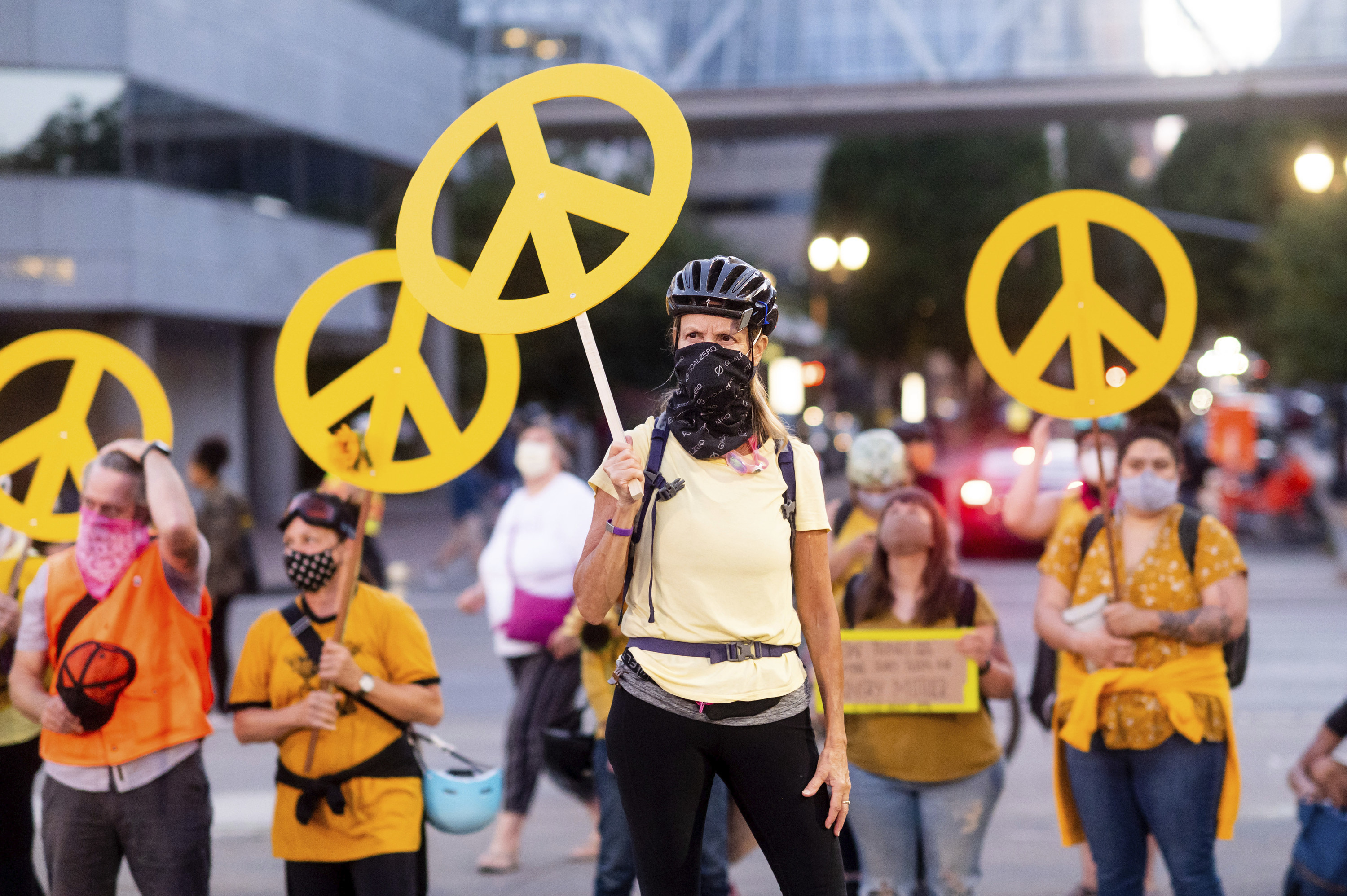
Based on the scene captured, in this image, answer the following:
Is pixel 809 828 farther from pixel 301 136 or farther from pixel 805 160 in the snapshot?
pixel 805 160

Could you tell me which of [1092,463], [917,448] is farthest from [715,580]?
[917,448]

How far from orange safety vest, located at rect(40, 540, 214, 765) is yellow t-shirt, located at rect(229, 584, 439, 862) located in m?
0.15

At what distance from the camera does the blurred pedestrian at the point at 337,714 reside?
4.03 meters

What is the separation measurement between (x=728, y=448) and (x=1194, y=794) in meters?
2.09

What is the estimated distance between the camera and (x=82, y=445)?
15.9ft

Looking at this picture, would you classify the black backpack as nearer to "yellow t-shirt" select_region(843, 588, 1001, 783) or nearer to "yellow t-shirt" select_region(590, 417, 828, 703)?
"yellow t-shirt" select_region(843, 588, 1001, 783)

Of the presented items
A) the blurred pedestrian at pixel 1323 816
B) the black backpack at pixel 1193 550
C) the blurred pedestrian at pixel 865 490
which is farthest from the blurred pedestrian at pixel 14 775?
the blurred pedestrian at pixel 1323 816

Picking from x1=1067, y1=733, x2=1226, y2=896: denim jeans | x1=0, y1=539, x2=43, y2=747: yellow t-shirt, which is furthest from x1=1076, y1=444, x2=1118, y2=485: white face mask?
x1=0, y1=539, x2=43, y2=747: yellow t-shirt

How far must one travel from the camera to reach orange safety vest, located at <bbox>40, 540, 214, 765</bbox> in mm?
3947

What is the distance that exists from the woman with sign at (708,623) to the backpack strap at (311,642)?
4.18ft

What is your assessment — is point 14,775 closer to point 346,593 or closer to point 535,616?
point 346,593

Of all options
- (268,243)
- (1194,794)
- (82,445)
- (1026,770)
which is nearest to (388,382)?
(82,445)

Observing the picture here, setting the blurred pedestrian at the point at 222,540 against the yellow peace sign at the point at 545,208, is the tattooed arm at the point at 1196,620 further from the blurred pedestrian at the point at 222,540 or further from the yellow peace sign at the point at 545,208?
the blurred pedestrian at the point at 222,540

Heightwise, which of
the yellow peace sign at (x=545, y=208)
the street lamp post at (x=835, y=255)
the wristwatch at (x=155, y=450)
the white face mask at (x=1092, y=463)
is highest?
the street lamp post at (x=835, y=255)
